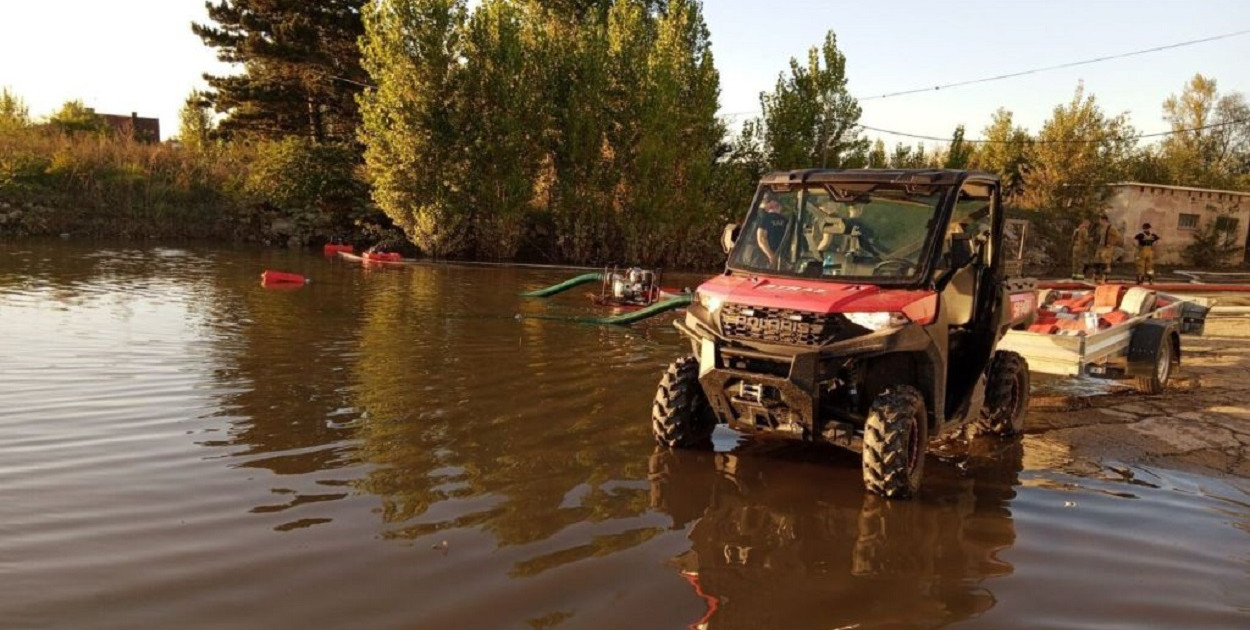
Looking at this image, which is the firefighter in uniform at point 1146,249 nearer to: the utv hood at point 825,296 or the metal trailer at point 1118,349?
the metal trailer at point 1118,349

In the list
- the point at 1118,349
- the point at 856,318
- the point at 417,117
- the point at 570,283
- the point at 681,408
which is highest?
the point at 417,117

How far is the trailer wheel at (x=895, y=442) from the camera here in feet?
17.3

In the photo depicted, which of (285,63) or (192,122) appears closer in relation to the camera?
(285,63)

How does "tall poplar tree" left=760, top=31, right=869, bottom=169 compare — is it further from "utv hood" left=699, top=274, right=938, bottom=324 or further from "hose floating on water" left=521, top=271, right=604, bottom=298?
"utv hood" left=699, top=274, right=938, bottom=324

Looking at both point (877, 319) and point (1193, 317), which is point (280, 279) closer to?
point (877, 319)

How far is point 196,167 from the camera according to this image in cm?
3772

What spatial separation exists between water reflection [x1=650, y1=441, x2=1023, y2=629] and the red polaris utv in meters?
0.34

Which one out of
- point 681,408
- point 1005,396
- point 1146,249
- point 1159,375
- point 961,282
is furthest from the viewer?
point 1146,249

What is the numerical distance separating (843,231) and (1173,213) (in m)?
42.3

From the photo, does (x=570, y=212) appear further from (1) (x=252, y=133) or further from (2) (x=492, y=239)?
(1) (x=252, y=133)

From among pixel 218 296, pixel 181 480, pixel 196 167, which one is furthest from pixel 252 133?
pixel 181 480

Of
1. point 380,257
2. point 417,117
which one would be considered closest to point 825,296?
point 380,257

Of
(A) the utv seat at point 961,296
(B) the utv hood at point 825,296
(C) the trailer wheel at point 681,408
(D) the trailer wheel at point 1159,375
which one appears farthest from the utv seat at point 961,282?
(D) the trailer wheel at point 1159,375

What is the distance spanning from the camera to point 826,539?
4.90 metres
